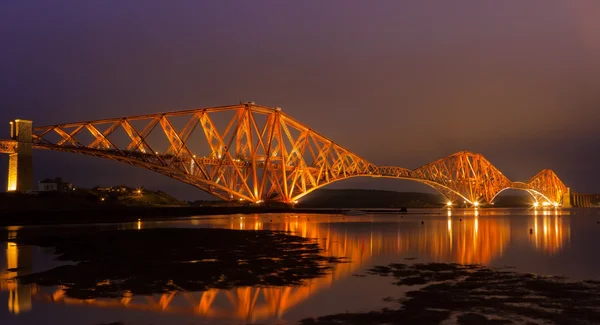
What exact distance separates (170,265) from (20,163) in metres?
44.0

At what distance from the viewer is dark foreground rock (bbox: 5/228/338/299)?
1258 cm

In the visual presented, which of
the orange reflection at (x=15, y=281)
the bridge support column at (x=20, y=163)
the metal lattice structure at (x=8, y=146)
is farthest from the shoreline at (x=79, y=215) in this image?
the orange reflection at (x=15, y=281)

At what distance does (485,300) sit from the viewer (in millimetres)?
10727

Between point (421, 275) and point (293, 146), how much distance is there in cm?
7879

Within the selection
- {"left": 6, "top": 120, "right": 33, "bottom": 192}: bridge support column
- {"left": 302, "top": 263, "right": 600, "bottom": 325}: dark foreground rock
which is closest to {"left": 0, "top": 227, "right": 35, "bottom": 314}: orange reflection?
{"left": 302, "top": 263, "right": 600, "bottom": 325}: dark foreground rock

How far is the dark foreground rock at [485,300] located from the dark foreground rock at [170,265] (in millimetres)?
3304

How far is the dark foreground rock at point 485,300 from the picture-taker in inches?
358

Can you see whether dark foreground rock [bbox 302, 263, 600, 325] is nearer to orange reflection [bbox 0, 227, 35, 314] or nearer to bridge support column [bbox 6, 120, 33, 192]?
orange reflection [bbox 0, 227, 35, 314]

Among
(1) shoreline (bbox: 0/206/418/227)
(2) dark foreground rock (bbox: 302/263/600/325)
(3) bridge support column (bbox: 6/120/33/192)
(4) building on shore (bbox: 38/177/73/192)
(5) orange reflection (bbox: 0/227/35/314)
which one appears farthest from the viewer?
(4) building on shore (bbox: 38/177/73/192)

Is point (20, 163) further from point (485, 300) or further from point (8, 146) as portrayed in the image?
point (485, 300)

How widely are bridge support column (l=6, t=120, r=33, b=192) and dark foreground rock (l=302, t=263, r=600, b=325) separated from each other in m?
47.4

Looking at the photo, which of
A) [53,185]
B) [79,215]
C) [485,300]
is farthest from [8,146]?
[485,300]

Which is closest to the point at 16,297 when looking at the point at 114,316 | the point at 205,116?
the point at 114,316

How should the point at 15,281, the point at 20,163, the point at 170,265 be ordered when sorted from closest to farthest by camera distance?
1. the point at 15,281
2. the point at 170,265
3. the point at 20,163
